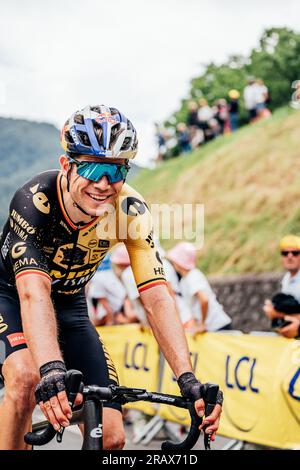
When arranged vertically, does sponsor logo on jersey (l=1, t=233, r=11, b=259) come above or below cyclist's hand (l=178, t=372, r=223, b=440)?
above

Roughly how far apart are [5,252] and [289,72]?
3713 cm

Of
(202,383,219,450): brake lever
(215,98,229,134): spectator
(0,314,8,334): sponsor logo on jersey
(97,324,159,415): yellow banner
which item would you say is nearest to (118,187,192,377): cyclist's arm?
(202,383,219,450): brake lever

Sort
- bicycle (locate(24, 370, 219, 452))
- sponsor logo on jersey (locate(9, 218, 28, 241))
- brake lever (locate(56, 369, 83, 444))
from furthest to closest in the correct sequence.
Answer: sponsor logo on jersey (locate(9, 218, 28, 241))
bicycle (locate(24, 370, 219, 452))
brake lever (locate(56, 369, 83, 444))

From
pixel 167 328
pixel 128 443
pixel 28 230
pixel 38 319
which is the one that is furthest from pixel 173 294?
pixel 38 319

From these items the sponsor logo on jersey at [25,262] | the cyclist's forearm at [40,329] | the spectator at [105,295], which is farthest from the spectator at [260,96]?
the cyclist's forearm at [40,329]

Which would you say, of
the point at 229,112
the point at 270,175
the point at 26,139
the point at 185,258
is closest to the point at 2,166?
the point at 26,139

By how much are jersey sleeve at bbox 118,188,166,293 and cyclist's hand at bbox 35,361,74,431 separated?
46.0 inches

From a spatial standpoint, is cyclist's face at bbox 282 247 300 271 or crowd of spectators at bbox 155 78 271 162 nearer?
cyclist's face at bbox 282 247 300 271

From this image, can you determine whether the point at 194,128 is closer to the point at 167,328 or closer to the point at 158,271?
the point at 158,271

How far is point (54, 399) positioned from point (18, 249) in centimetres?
100

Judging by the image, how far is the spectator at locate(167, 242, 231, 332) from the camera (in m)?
8.38

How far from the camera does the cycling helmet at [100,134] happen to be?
12.4 feet

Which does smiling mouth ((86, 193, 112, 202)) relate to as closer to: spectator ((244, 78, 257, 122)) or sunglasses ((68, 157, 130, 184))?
sunglasses ((68, 157, 130, 184))
